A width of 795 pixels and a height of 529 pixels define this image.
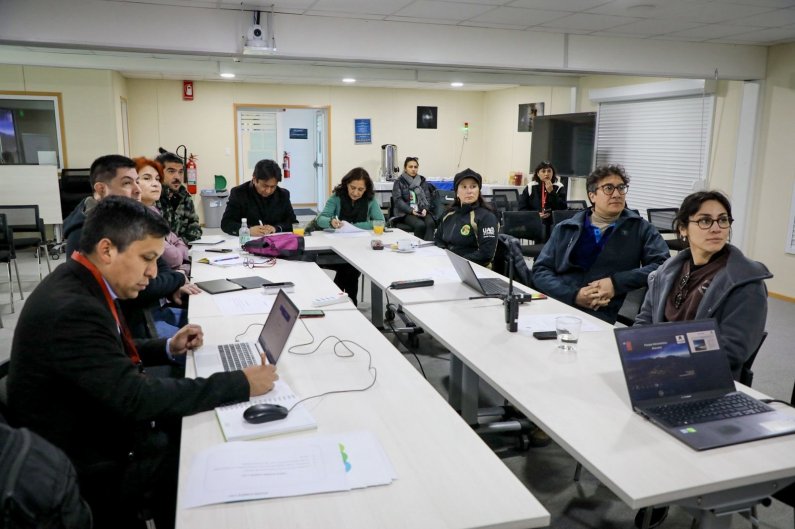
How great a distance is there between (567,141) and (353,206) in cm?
449

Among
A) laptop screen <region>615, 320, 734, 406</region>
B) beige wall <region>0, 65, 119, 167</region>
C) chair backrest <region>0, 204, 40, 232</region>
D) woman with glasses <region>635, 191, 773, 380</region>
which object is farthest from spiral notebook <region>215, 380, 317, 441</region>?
beige wall <region>0, 65, 119, 167</region>

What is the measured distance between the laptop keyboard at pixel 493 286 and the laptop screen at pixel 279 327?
124cm

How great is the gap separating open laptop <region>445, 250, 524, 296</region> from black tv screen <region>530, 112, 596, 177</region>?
5.73 metres

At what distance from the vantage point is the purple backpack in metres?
4.00

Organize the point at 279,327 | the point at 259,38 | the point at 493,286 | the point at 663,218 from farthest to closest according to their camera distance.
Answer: the point at 663,218 < the point at 259,38 < the point at 493,286 < the point at 279,327

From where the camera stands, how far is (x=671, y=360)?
1714 mm

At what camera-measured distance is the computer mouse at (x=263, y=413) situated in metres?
1.60

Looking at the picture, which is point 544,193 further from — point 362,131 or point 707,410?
point 707,410

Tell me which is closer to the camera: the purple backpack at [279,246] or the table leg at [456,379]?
the table leg at [456,379]

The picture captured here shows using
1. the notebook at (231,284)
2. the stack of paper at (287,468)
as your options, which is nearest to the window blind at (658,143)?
the notebook at (231,284)

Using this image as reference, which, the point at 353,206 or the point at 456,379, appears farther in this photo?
the point at 353,206

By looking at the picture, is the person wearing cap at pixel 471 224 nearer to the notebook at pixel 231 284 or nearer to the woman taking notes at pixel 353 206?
the woman taking notes at pixel 353 206

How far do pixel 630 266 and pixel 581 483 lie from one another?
3.81 feet

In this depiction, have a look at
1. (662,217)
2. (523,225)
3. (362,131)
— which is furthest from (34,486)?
(362,131)
